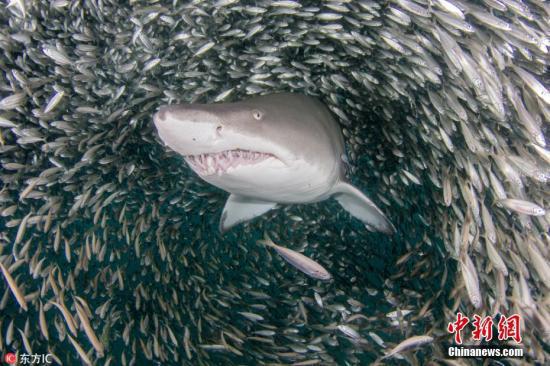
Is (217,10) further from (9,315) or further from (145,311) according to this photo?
(9,315)

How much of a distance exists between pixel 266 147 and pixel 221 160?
0.37 m

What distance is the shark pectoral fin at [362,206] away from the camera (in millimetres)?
4316

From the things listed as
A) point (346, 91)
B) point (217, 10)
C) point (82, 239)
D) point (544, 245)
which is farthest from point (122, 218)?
point (544, 245)

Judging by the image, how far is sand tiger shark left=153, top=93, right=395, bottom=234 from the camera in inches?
102

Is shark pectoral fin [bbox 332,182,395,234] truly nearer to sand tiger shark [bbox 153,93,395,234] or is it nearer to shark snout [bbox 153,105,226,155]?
sand tiger shark [bbox 153,93,395,234]

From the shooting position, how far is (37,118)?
4516 mm

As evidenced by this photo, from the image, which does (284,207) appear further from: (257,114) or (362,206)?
(257,114)

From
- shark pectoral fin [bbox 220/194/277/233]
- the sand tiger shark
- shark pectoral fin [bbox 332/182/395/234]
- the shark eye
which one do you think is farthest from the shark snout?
shark pectoral fin [bbox 332/182/395/234]

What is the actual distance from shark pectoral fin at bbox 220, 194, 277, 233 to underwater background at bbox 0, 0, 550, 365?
80cm

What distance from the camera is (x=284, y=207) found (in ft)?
19.0

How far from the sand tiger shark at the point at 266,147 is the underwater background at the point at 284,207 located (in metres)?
0.66

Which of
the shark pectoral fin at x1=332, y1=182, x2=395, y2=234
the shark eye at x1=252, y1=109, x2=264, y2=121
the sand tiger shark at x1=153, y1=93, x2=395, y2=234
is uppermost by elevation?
the shark eye at x1=252, y1=109, x2=264, y2=121

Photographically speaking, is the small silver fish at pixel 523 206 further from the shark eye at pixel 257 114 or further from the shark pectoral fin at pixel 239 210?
the shark pectoral fin at pixel 239 210

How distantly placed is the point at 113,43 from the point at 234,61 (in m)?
1.49
